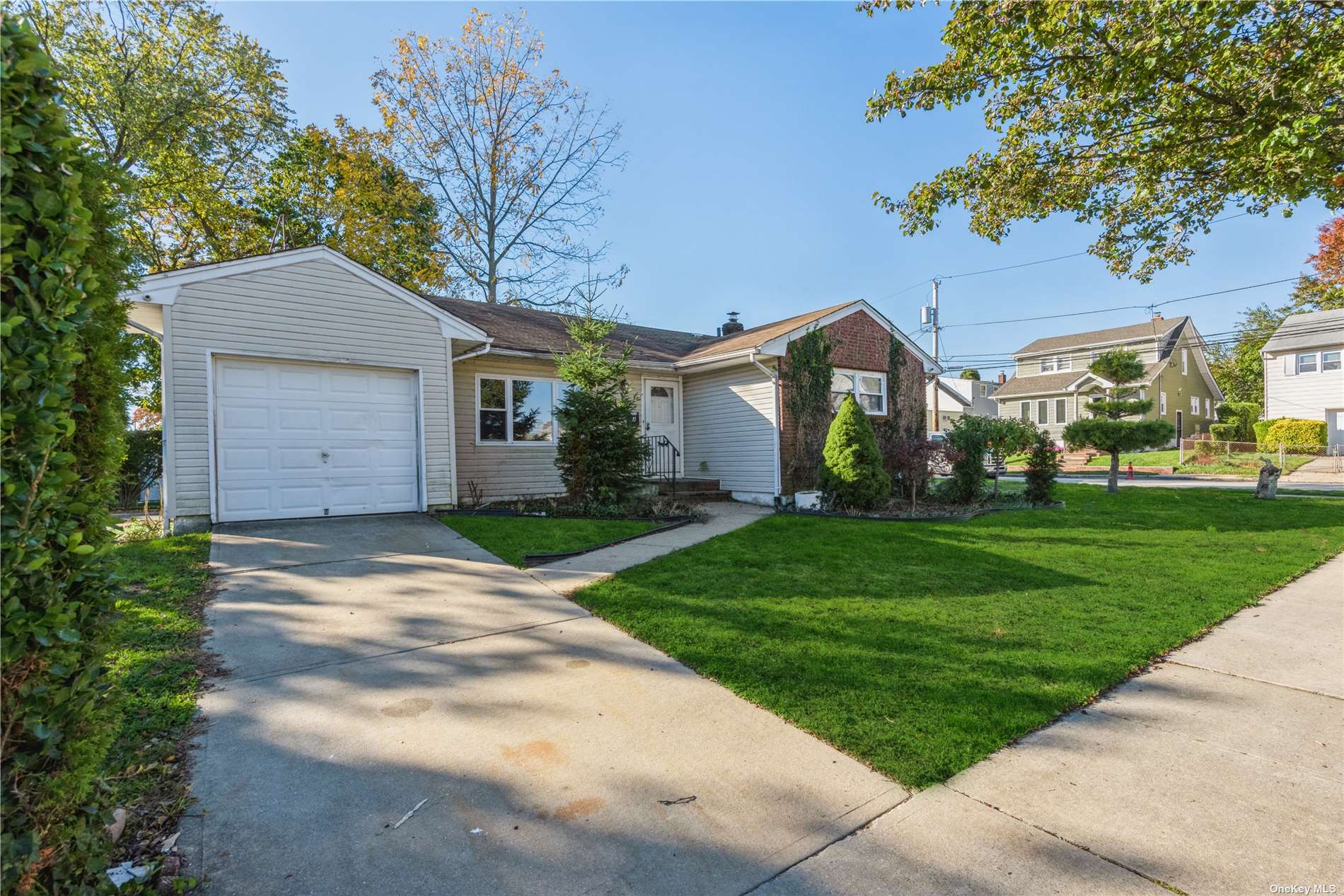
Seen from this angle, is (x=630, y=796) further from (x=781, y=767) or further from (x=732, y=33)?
(x=732, y=33)

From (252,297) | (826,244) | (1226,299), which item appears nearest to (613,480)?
(252,297)

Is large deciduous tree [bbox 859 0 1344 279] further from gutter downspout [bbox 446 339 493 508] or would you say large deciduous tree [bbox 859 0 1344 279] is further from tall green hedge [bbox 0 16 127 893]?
tall green hedge [bbox 0 16 127 893]

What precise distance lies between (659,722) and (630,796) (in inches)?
26.0

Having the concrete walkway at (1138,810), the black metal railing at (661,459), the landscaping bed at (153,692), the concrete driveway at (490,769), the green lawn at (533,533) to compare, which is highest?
the black metal railing at (661,459)

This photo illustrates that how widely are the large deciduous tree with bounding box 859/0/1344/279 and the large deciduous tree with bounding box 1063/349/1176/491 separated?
5858mm

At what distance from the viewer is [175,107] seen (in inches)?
606

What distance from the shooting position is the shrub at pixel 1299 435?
26.2 m

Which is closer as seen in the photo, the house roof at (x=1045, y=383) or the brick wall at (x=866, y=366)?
the brick wall at (x=866, y=366)

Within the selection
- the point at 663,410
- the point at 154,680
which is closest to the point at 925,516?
the point at 663,410

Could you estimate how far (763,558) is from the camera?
6.92 metres

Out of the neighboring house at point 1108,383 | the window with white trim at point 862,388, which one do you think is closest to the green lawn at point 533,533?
the window with white trim at point 862,388

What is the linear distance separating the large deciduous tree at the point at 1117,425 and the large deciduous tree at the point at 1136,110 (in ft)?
19.2

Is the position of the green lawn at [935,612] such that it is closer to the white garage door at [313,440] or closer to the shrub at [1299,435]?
the white garage door at [313,440]

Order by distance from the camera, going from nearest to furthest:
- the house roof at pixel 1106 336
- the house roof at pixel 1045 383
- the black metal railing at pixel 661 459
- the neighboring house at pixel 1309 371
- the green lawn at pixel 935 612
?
the green lawn at pixel 935 612
the black metal railing at pixel 661 459
the neighboring house at pixel 1309 371
the house roof at pixel 1045 383
the house roof at pixel 1106 336
